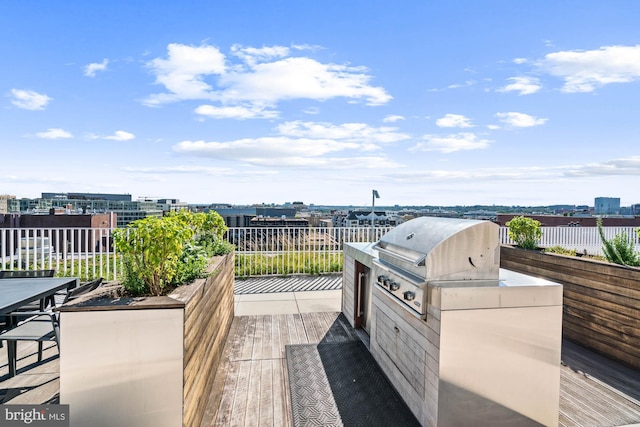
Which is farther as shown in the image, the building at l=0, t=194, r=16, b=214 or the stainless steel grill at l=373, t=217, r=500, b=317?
the building at l=0, t=194, r=16, b=214

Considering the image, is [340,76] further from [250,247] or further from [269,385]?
[269,385]

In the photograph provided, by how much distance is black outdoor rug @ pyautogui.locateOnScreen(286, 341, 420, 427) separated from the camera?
2382 millimetres

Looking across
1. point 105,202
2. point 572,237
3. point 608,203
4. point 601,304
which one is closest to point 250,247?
point 601,304

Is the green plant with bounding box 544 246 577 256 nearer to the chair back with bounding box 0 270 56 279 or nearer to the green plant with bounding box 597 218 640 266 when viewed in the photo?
the green plant with bounding box 597 218 640 266

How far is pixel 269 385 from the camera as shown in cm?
286

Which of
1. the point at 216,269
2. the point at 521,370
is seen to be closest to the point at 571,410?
the point at 521,370

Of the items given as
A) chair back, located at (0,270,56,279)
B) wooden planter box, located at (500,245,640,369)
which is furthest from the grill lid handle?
chair back, located at (0,270,56,279)

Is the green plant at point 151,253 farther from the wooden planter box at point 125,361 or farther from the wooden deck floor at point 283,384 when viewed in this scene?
the wooden deck floor at point 283,384

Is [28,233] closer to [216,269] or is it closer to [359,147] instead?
[216,269]

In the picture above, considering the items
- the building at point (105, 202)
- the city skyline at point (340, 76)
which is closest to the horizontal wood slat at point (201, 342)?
the city skyline at point (340, 76)

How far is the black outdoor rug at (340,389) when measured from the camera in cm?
238

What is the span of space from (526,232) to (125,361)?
5.38m

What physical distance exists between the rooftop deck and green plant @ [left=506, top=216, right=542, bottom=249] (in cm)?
158

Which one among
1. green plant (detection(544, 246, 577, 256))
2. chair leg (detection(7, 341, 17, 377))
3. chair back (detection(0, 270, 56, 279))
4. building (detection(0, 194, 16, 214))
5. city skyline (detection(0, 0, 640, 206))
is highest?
city skyline (detection(0, 0, 640, 206))
